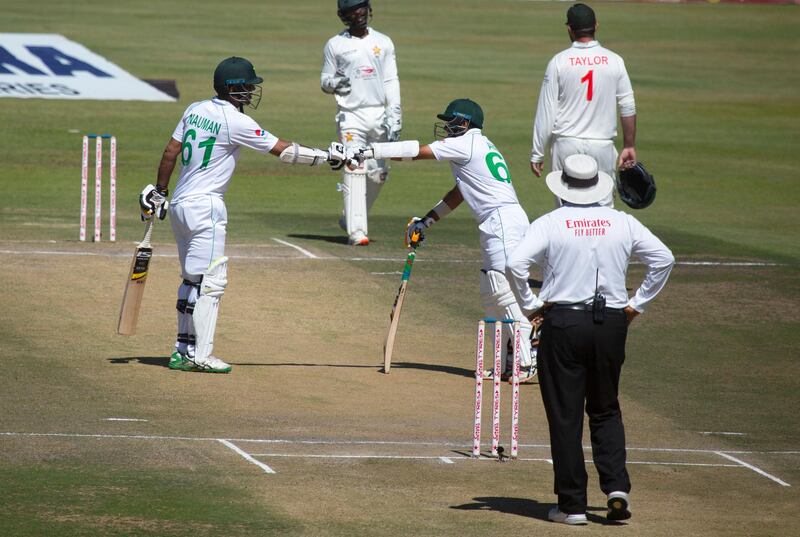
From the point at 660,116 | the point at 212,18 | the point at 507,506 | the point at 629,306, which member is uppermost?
the point at 212,18

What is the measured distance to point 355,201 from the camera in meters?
17.2

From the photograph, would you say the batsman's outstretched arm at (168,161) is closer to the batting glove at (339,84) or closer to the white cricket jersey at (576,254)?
the white cricket jersey at (576,254)

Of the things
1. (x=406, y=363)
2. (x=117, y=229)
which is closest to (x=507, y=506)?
(x=406, y=363)

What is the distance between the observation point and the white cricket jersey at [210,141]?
11.6m

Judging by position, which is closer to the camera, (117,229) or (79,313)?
(79,313)

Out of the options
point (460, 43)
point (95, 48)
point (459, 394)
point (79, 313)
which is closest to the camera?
point (459, 394)

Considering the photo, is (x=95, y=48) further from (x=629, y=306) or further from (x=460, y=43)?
(x=629, y=306)

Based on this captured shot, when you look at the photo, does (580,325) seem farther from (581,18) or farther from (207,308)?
(581,18)

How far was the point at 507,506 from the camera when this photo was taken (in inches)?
335

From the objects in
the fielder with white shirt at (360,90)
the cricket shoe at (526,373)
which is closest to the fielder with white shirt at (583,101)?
the fielder with white shirt at (360,90)

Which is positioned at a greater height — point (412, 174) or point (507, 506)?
point (412, 174)

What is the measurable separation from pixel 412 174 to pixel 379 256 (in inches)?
310

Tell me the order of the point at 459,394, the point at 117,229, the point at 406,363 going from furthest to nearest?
the point at 117,229 → the point at 406,363 → the point at 459,394

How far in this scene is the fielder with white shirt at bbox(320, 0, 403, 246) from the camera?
55.7 feet
